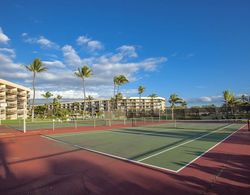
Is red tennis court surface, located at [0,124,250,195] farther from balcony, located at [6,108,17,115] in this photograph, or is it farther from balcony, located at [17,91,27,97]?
balcony, located at [17,91,27,97]

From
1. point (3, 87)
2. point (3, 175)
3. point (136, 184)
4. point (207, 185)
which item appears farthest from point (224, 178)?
point (3, 87)

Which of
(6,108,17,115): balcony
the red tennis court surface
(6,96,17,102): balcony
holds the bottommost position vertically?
the red tennis court surface

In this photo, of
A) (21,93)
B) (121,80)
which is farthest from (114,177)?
(21,93)

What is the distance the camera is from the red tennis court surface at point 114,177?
5017 millimetres

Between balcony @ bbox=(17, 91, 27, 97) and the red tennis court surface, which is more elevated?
balcony @ bbox=(17, 91, 27, 97)

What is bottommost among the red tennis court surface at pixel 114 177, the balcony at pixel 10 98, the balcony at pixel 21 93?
the red tennis court surface at pixel 114 177

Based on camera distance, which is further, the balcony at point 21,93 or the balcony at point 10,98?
the balcony at point 21,93

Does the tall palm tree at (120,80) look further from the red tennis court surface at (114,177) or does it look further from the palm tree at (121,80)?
the red tennis court surface at (114,177)

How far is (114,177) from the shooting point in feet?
19.5

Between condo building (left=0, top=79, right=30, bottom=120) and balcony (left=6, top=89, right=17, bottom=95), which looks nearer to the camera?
condo building (left=0, top=79, right=30, bottom=120)

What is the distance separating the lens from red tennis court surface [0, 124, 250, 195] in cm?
502

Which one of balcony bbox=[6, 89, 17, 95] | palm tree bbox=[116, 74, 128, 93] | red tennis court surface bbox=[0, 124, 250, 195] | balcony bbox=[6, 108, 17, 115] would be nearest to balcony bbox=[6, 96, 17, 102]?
balcony bbox=[6, 89, 17, 95]

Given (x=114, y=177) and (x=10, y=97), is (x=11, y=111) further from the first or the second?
(x=114, y=177)

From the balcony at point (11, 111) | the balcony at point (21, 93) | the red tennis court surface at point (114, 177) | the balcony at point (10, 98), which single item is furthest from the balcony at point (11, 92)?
the red tennis court surface at point (114, 177)
